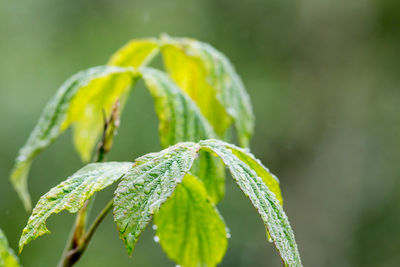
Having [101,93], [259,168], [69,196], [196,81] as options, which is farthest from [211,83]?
[69,196]

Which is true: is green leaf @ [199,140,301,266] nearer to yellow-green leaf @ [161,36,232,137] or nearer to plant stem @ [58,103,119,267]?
plant stem @ [58,103,119,267]

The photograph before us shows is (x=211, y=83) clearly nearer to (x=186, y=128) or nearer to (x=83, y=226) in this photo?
(x=186, y=128)

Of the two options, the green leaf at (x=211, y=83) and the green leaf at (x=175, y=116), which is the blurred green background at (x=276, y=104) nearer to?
the green leaf at (x=211, y=83)

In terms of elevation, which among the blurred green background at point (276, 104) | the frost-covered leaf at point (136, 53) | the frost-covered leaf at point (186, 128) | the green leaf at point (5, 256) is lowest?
the blurred green background at point (276, 104)

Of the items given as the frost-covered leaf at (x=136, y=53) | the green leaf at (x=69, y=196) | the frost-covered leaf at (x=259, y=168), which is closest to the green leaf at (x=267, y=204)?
the frost-covered leaf at (x=259, y=168)

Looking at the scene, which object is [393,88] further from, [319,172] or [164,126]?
[164,126]

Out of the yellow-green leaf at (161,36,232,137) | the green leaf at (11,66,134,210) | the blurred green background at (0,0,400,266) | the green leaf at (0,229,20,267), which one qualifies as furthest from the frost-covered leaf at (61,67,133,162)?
the blurred green background at (0,0,400,266)
